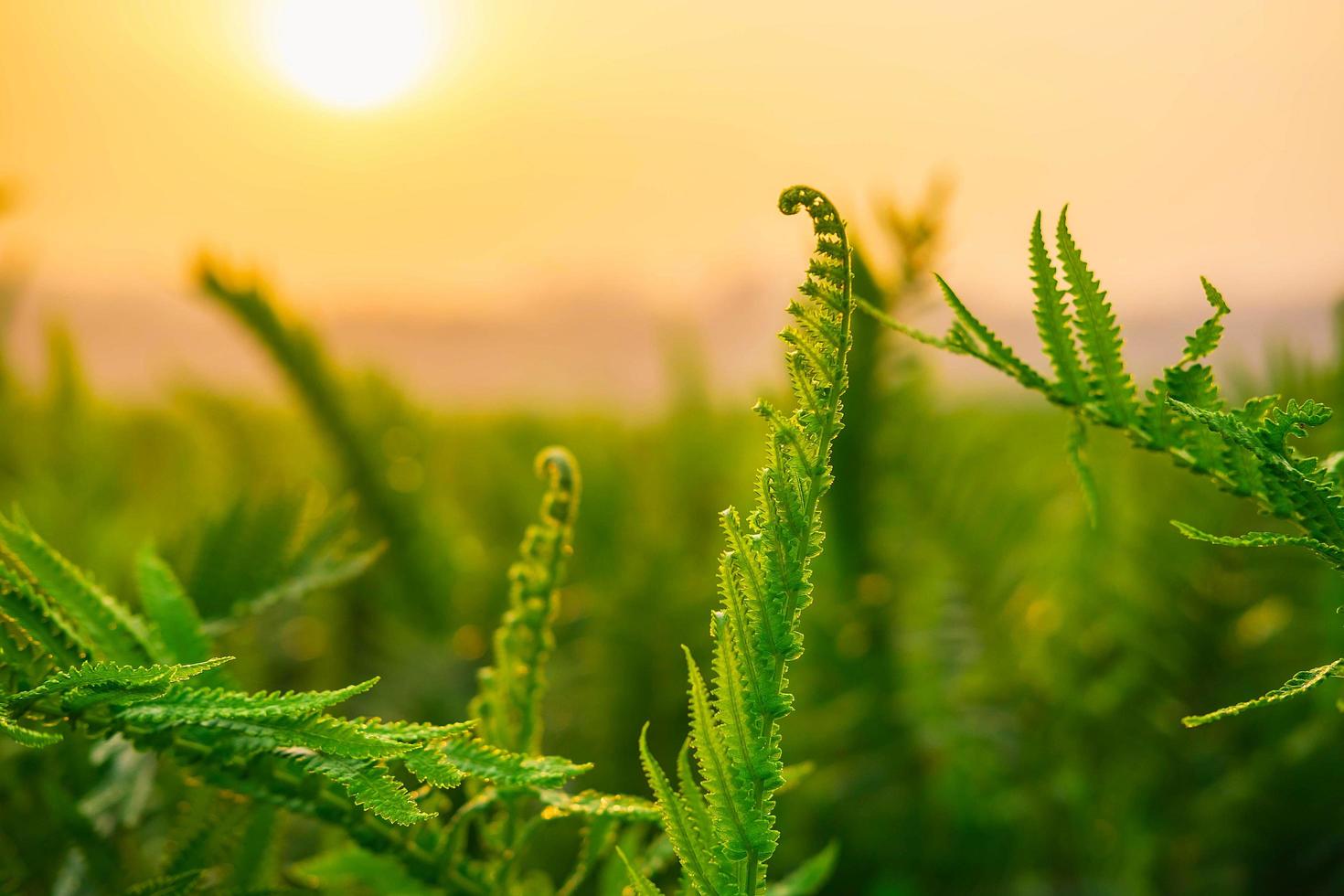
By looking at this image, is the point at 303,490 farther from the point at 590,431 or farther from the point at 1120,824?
the point at 590,431

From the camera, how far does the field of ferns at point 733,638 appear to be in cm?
24

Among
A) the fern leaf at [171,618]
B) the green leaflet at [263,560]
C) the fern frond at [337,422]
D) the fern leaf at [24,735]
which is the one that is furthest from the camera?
the fern frond at [337,422]

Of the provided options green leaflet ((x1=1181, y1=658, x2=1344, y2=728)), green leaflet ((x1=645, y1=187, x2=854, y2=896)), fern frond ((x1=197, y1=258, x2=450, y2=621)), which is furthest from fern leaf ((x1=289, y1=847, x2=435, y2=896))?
fern frond ((x1=197, y1=258, x2=450, y2=621))

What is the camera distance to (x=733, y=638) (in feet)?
0.77

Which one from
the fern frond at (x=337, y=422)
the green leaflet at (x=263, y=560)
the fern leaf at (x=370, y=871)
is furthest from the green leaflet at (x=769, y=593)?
the fern frond at (x=337, y=422)

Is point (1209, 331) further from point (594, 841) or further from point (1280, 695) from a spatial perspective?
point (594, 841)

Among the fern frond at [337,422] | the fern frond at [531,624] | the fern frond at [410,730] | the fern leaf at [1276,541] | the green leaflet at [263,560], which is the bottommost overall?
the fern frond at [410,730]

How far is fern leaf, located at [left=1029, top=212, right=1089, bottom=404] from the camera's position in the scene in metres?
0.27

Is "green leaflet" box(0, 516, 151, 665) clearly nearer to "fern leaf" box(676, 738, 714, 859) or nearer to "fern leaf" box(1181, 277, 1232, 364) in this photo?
"fern leaf" box(676, 738, 714, 859)

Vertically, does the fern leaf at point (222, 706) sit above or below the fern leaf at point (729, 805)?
above

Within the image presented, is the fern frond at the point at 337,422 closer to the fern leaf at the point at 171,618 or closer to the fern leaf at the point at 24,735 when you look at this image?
the fern leaf at the point at 171,618

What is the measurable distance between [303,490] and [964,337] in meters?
0.36

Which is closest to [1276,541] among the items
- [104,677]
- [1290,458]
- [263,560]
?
[1290,458]

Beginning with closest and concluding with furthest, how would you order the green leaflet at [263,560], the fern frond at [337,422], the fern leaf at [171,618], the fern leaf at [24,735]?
the fern leaf at [24,735], the fern leaf at [171,618], the green leaflet at [263,560], the fern frond at [337,422]
